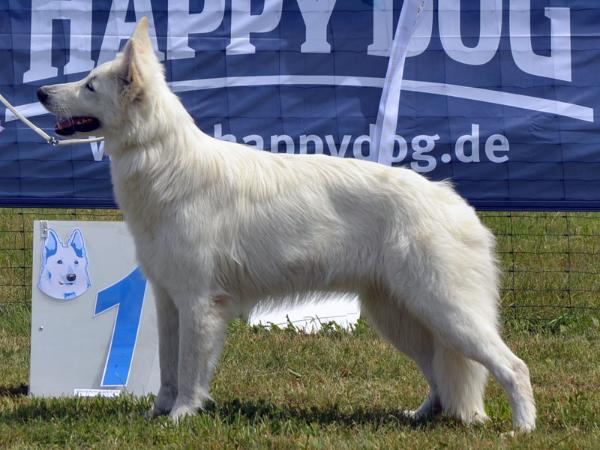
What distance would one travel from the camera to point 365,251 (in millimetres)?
4523

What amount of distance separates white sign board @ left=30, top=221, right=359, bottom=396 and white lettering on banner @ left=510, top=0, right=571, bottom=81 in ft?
9.61

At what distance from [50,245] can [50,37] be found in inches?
86.1

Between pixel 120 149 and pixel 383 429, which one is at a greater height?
pixel 120 149

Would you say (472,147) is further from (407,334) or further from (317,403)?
(317,403)

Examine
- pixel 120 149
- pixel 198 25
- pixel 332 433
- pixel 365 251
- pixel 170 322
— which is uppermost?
pixel 198 25

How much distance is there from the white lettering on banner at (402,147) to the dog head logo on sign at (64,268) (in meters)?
1.84

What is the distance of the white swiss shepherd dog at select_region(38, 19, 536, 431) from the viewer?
14.6 ft

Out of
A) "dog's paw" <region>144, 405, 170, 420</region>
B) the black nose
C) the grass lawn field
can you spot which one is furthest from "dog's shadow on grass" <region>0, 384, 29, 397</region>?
the black nose

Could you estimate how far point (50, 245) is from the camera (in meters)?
5.51

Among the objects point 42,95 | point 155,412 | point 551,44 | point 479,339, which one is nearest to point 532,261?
point 551,44

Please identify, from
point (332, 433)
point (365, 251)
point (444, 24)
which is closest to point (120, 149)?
point (365, 251)

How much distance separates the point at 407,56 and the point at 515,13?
0.83 meters

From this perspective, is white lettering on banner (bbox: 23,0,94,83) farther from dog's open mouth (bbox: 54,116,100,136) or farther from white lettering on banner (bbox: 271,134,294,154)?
dog's open mouth (bbox: 54,116,100,136)

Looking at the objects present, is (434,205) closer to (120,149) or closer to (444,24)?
(120,149)
